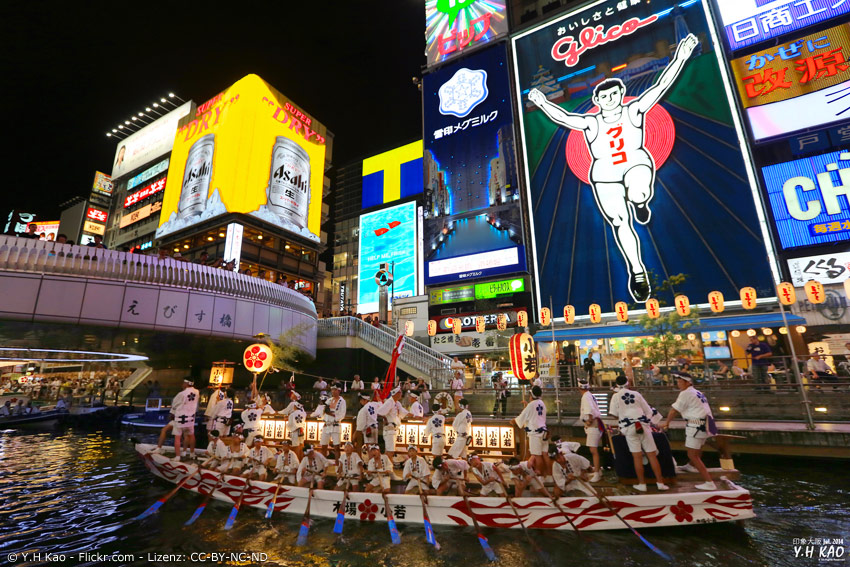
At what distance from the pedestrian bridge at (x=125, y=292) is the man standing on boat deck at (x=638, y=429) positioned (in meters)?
19.9

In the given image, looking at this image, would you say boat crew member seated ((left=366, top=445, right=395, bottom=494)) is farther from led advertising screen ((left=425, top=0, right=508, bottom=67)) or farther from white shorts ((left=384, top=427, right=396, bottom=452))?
led advertising screen ((left=425, top=0, right=508, bottom=67))

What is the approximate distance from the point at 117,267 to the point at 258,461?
1399 cm

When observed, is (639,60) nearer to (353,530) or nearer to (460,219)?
(460,219)

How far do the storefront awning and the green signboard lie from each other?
4.55 meters

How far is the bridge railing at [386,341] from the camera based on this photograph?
23281mm

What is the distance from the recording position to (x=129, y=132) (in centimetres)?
6625

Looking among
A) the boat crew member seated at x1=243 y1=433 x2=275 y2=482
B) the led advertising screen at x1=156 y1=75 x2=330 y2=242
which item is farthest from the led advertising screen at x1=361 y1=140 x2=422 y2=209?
the boat crew member seated at x1=243 y1=433 x2=275 y2=482

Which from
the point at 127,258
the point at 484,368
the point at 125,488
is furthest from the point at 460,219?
the point at 125,488

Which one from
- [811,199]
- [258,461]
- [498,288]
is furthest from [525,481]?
[811,199]

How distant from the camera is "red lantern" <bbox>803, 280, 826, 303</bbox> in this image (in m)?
20.4

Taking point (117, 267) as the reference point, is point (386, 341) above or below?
below

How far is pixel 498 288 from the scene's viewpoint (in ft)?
112

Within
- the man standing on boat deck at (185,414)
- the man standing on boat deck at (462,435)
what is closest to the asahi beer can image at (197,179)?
the man standing on boat deck at (185,414)

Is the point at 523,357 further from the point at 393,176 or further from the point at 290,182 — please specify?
the point at 393,176
